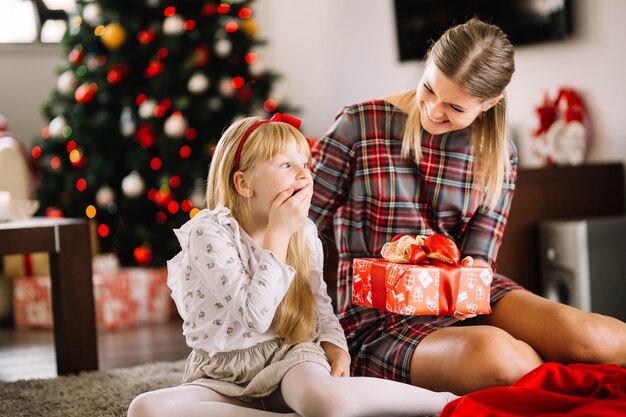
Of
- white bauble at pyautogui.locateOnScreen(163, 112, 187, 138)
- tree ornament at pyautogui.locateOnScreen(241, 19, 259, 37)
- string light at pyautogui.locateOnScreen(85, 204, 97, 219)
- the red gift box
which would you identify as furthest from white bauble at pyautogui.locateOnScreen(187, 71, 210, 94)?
the red gift box

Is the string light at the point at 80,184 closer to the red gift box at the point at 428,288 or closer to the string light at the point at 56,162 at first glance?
the string light at the point at 56,162

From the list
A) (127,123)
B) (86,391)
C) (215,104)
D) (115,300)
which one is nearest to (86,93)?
(127,123)

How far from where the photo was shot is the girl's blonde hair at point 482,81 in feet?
5.47

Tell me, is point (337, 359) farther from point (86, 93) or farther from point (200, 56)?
point (86, 93)

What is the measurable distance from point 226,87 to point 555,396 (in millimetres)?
2730

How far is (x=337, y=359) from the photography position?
5.28 ft

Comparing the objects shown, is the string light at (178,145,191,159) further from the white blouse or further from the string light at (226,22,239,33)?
the white blouse

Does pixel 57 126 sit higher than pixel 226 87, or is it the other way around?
pixel 226 87

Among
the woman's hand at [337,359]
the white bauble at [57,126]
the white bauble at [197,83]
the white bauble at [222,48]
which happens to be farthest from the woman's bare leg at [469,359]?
the white bauble at [57,126]

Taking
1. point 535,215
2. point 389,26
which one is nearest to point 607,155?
point 535,215

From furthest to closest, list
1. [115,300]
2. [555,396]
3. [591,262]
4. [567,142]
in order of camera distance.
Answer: [115,300] → [567,142] → [591,262] → [555,396]

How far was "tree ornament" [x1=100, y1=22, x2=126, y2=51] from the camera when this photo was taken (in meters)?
3.80

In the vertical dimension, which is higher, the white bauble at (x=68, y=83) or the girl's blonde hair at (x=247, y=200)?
the white bauble at (x=68, y=83)

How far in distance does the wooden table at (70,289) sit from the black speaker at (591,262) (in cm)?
150
